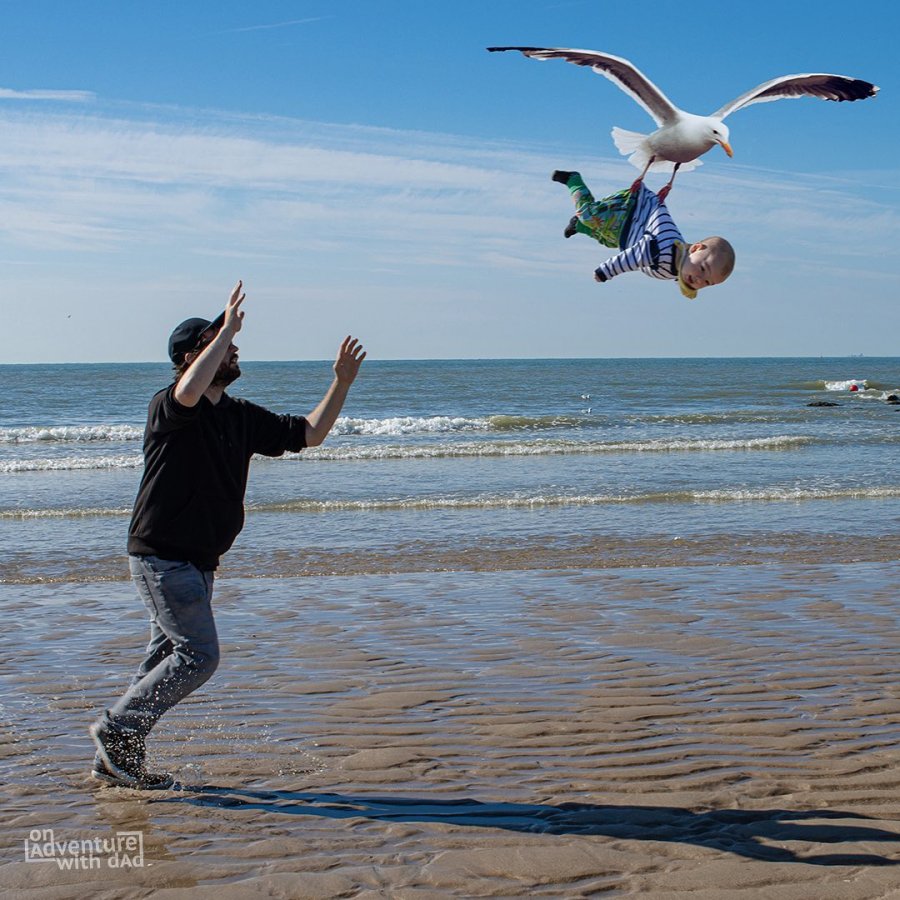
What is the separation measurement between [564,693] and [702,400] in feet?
139

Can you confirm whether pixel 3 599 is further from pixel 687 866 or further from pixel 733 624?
pixel 687 866

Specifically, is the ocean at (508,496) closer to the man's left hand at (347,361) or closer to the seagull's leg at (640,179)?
the man's left hand at (347,361)

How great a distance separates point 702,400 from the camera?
1873 inches

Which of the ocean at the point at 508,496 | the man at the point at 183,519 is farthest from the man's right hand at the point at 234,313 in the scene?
the ocean at the point at 508,496

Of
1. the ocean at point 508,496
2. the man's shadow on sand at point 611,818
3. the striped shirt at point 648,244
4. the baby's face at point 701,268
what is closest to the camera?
the baby's face at point 701,268

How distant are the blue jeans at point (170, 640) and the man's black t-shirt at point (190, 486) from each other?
0.07 metres

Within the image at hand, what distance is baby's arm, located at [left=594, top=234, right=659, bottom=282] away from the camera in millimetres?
Answer: 3580

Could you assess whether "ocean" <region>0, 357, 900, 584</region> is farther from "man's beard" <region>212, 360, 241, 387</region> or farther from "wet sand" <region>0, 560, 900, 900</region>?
"man's beard" <region>212, 360, 241, 387</region>

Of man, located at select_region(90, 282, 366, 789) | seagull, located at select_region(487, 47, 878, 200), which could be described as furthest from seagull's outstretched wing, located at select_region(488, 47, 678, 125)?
man, located at select_region(90, 282, 366, 789)

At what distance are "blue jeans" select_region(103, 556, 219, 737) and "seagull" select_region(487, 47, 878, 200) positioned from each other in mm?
2738

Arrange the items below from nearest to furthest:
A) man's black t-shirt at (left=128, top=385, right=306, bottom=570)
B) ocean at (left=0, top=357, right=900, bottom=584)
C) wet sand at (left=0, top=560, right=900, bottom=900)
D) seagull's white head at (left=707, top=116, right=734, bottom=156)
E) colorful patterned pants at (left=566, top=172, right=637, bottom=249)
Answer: seagull's white head at (left=707, top=116, right=734, bottom=156)
colorful patterned pants at (left=566, top=172, right=637, bottom=249)
wet sand at (left=0, top=560, right=900, bottom=900)
man's black t-shirt at (left=128, top=385, right=306, bottom=570)
ocean at (left=0, top=357, right=900, bottom=584)

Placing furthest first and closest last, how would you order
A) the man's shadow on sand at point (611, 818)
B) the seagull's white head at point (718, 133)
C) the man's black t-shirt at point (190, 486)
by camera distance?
the man's black t-shirt at point (190, 486), the man's shadow on sand at point (611, 818), the seagull's white head at point (718, 133)

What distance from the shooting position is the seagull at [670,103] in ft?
10.4

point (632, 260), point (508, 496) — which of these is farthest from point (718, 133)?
point (508, 496)
